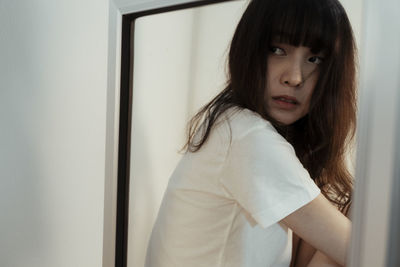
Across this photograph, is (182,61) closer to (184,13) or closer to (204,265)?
(184,13)

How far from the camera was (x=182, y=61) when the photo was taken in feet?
2.86

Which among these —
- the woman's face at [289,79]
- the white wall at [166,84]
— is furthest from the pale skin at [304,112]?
the white wall at [166,84]

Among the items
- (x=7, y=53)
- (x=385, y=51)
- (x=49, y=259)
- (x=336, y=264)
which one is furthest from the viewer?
(x=49, y=259)

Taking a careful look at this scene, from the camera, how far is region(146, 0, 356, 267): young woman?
1.63 feet

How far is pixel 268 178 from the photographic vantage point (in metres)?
0.49

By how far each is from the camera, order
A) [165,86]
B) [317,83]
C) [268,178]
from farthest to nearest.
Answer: [165,86]
[317,83]
[268,178]

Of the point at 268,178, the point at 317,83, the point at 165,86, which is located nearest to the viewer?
the point at 268,178

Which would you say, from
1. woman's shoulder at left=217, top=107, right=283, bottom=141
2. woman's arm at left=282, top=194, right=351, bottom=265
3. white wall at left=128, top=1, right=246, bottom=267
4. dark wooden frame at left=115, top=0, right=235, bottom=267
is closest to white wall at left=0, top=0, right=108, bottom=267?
white wall at left=128, top=1, right=246, bottom=267

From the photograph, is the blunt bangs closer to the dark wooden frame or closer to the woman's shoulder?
the woman's shoulder

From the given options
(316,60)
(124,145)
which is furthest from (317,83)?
(124,145)

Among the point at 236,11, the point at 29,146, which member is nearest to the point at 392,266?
the point at 236,11

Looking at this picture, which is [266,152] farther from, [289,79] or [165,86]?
[165,86]

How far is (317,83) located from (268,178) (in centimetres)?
19

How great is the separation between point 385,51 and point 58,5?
73cm
